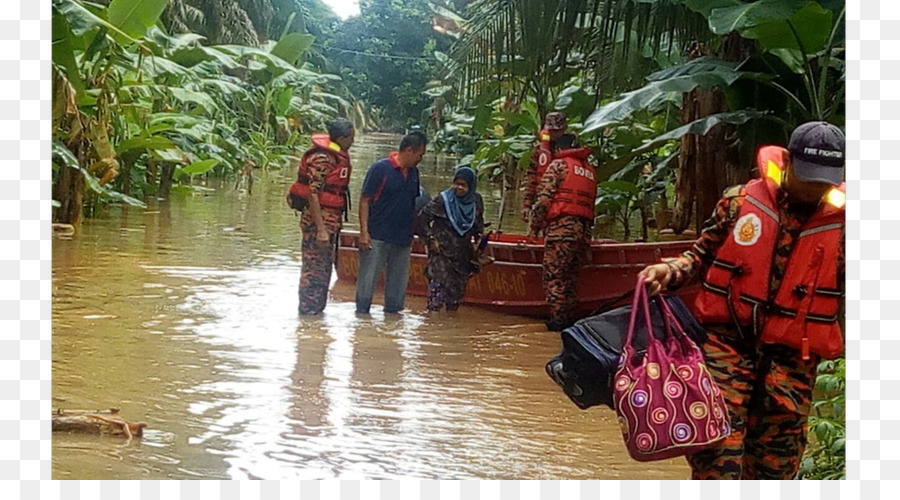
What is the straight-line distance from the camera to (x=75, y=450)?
10.9ft

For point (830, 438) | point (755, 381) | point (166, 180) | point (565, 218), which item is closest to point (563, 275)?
point (565, 218)

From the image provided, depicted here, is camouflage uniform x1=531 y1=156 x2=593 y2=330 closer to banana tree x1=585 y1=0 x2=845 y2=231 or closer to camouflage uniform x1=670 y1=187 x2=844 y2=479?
banana tree x1=585 y1=0 x2=845 y2=231

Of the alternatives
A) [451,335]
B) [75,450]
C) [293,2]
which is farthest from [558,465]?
[293,2]

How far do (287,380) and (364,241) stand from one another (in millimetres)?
1364

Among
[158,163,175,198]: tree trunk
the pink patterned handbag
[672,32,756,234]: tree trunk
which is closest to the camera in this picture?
the pink patterned handbag

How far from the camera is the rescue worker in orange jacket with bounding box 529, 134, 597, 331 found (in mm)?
5535

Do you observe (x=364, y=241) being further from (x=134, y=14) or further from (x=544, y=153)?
(x=134, y=14)

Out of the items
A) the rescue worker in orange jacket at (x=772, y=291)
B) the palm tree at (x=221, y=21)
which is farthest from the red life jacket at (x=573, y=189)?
the palm tree at (x=221, y=21)

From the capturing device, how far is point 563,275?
561cm

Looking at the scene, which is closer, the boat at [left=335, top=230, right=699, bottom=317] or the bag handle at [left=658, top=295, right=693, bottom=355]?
the bag handle at [left=658, top=295, right=693, bottom=355]

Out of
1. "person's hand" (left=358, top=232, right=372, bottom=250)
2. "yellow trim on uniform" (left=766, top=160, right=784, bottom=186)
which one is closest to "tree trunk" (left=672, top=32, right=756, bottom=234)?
"person's hand" (left=358, top=232, right=372, bottom=250)

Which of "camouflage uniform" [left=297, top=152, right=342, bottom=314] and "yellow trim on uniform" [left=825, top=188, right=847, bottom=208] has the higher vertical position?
"yellow trim on uniform" [left=825, top=188, right=847, bottom=208]

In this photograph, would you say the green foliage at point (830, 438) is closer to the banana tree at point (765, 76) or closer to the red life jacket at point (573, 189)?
the banana tree at point (765, 76)

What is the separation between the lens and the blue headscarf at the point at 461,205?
5762 mm
